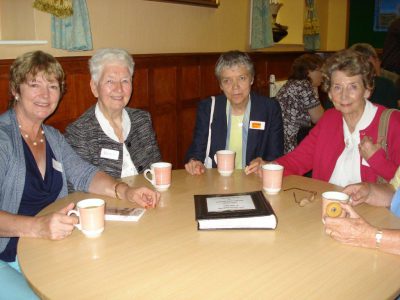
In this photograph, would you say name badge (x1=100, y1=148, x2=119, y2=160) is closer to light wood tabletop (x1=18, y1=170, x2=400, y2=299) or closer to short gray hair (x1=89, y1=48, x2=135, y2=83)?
short gray hair (x1=89, y1=48, x2=135, y2=83)

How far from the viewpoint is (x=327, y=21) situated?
24.8ft

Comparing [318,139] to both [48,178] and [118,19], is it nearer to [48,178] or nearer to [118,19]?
[48,178]

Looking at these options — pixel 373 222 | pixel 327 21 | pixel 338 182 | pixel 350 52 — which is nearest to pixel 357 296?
pixel 373 222

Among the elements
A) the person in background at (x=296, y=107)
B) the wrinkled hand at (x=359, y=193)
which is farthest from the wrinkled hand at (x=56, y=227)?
the person in background at (x=296, y=107)

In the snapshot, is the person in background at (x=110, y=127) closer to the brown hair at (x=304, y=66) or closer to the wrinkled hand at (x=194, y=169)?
the wrinkled hand at (x=194, y=169)

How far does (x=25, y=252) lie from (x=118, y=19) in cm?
304

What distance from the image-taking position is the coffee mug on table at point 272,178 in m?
1.73

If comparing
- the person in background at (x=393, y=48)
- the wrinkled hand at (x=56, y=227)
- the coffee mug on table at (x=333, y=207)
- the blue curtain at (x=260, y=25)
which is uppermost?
the blue curtain at (x=260, y=25)

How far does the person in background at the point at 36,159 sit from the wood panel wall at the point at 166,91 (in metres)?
1.43

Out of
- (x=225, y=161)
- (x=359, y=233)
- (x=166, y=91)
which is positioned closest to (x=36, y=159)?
(x=225, y=161)

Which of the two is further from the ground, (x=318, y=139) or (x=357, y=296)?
(x=318, y=139)

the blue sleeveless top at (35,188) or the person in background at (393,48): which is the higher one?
the person in background at (393,48)

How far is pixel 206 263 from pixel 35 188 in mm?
1073

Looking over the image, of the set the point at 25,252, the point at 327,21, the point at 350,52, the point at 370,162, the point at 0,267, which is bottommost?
the point at 0,267
